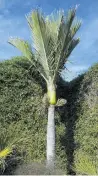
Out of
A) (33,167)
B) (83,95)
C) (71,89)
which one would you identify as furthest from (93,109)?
(33,167)

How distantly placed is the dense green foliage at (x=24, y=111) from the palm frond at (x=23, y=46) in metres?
0.83

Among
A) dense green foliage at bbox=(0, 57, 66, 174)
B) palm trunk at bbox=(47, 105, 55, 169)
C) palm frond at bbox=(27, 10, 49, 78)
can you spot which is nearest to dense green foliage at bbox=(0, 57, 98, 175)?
dense green foliage at bbox=(0, 57, 66, 174)

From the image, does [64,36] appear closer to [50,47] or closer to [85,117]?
[50,47]

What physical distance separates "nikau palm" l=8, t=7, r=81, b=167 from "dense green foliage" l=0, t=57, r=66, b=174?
64 cm

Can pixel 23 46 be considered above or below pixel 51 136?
above

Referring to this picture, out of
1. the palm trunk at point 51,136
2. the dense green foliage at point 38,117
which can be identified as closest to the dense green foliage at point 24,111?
the dense green foliage at point 38,117

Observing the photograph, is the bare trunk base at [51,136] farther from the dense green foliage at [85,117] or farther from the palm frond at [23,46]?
the palm frond at [23,46]

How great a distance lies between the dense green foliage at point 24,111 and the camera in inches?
508

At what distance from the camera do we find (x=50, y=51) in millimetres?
12828

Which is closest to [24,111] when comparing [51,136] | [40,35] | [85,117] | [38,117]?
[38,117]

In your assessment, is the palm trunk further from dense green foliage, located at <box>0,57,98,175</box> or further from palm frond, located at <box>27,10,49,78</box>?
palm frond, located at <box>27,10,49,78</box>

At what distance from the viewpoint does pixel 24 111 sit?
13.3 metres

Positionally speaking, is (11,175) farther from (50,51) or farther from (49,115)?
(50,51)

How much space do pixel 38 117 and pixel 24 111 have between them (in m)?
0.49
